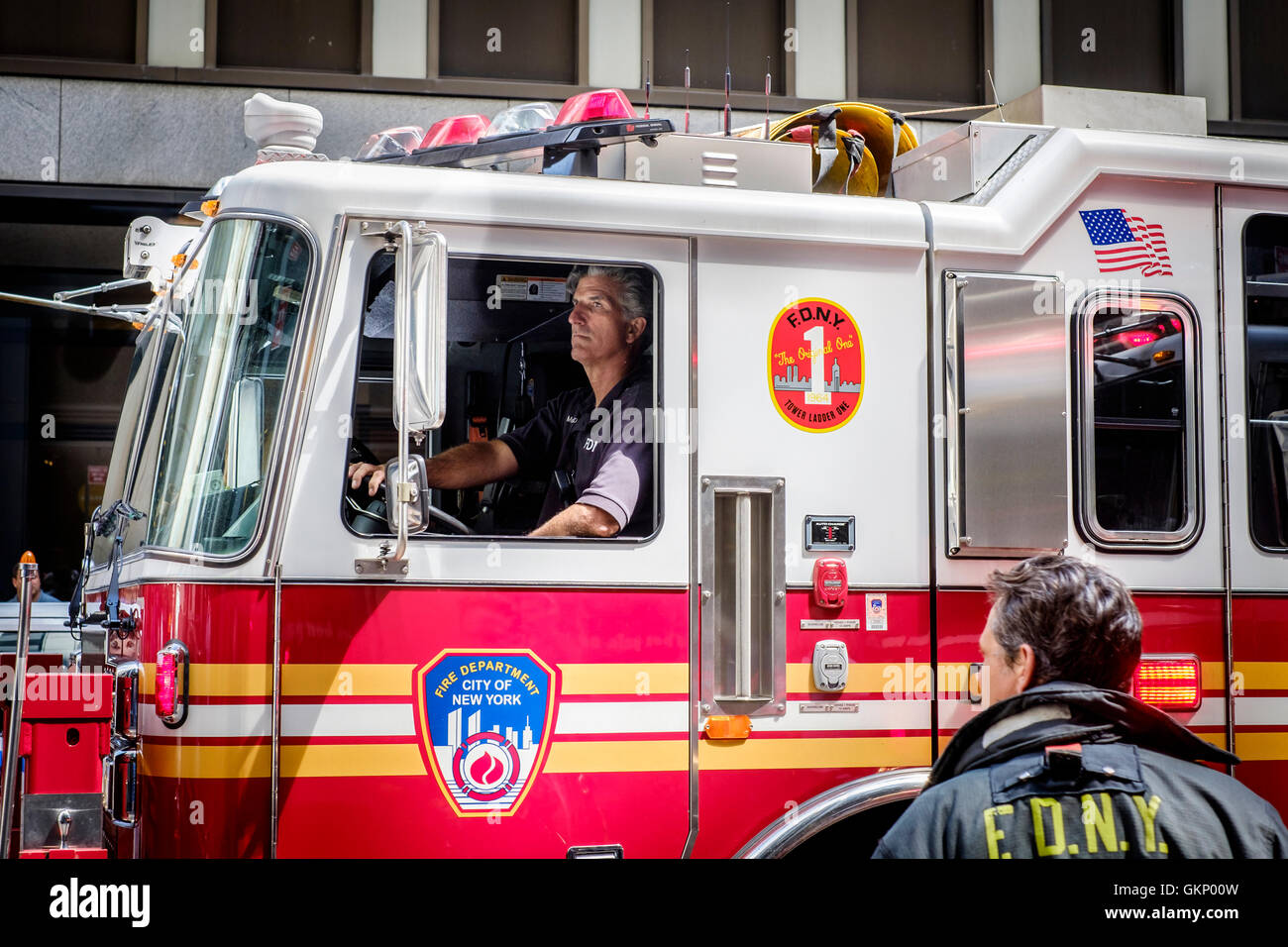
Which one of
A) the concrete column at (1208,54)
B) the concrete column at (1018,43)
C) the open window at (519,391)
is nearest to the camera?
the open window at (519,391)

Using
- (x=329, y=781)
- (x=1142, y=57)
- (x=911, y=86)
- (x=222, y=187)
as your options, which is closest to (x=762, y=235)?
(x=222, y=187)

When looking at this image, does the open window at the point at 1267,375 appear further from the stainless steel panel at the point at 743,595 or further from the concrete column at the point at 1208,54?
the concrete column at the point at 1208,54

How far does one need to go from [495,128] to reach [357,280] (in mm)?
1023

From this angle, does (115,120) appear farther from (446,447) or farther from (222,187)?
(446,447)

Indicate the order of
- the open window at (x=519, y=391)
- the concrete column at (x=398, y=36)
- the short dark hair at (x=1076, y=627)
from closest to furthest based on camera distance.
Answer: the short dark hair at (x=1076, y=627), the open window at (x=519, y=391), the concrete column at (x=398, y=36)

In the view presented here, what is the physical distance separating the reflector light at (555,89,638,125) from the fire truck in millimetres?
19

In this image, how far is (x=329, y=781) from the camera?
3449 millimetres

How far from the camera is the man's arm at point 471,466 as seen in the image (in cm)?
374

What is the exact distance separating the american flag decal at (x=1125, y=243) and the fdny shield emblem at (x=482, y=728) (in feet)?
7.58

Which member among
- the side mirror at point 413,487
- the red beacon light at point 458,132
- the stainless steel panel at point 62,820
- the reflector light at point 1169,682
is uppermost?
the red beacon light at point 458,132

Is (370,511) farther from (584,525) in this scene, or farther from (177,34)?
(177,34)

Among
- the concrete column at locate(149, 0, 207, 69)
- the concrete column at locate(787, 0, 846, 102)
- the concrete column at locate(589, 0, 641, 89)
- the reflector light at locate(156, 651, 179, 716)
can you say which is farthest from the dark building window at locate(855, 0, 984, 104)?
the reflector light at locate(156, 651, 179, 716)

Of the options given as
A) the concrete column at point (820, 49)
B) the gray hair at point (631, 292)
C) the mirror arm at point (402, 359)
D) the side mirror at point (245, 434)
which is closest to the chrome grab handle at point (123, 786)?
the side mirror at point (245, 434)

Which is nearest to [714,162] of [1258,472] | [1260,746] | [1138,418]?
[1138,418]
